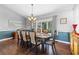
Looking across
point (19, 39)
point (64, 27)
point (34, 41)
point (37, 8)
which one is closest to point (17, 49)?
point (19, 39)

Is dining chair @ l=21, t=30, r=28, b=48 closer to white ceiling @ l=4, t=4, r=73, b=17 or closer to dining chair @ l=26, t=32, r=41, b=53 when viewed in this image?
dining chair @ l=26, t=32, r=41, b=53

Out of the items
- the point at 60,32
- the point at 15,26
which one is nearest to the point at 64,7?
the point at 60,32

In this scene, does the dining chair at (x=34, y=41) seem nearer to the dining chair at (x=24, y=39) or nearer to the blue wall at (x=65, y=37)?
the dining chair at (x=24, y=39)

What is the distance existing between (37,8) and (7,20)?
1.99 ft

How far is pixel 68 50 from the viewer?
1.83 meters

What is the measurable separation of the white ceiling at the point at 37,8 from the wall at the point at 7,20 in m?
0.09

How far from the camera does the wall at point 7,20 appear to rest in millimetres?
1781

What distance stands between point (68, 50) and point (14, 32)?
1.08 m

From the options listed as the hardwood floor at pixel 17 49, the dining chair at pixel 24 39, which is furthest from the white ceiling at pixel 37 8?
the hardwood floor at pixel 17 49

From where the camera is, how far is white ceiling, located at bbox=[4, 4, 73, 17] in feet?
5.90

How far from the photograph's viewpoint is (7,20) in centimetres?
180

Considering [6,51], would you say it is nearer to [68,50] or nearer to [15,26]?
[15,26]

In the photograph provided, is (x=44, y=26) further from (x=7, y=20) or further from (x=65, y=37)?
(x=7, y=20)
